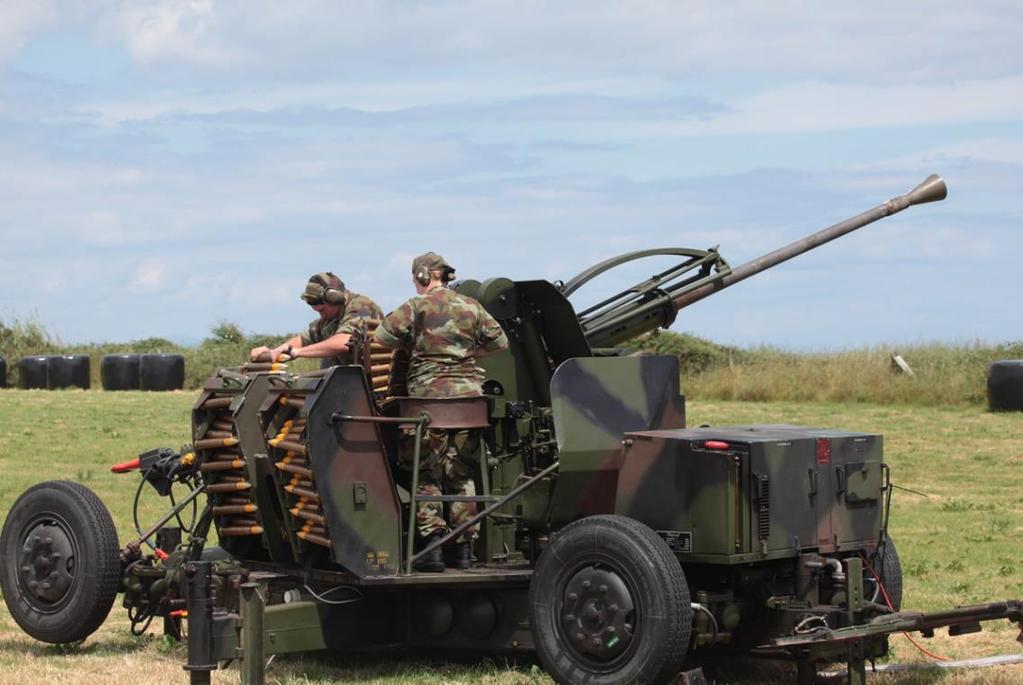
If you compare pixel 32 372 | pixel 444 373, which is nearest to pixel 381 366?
pixel 444 373

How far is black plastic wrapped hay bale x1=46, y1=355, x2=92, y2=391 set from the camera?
35719 millimetres

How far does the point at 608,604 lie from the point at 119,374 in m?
28.5

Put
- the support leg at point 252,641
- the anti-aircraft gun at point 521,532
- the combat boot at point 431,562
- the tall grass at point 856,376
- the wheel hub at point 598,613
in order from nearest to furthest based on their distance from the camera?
the wheel hub at point 598,613, the anti-aircraft gun at point 521,532, the support leg at point 252,641, the combat boot at point 431,562, the tall grass at point 856,376

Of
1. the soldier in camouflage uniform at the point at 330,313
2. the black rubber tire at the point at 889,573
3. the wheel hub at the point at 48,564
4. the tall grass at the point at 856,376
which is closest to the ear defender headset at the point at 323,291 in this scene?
the soldier in camouflage uniform at the point at 330,313

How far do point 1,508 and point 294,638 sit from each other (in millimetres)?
8819

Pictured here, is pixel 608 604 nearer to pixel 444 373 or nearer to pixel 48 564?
pixel 444 373

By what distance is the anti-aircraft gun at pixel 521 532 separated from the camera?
8188 millimetres

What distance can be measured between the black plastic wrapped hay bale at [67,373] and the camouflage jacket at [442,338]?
1079 inches

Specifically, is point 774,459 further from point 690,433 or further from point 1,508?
point 1,508

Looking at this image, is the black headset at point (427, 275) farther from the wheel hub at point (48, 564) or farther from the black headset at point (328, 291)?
the wheel hub at point (48, 564)

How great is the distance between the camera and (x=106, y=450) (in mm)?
22969

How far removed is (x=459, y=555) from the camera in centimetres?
948

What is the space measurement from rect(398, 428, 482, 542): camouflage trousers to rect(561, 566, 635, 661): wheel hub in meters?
1.28

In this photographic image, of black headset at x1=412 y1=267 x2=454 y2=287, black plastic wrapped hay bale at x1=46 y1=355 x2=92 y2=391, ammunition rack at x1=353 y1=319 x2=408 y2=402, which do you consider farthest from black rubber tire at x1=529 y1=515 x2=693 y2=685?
black plastic wrapped hay bale at x1=46 y1=355 x2=92 y2=391
